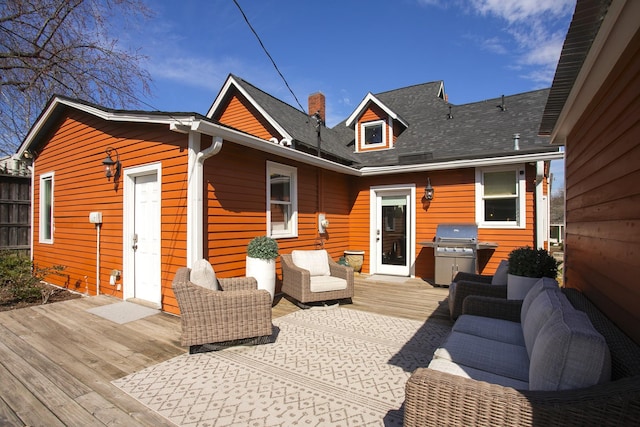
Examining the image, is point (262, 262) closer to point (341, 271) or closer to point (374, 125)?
point (341, 271)

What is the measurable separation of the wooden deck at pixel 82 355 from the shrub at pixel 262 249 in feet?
2.96

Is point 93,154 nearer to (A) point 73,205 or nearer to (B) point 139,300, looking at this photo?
(A) point 73,205

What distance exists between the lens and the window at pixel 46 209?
725 cm

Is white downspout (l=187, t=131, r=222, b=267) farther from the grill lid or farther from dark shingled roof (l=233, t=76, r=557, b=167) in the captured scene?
the grill lid

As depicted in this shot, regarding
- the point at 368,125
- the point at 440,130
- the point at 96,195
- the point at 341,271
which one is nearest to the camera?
the point at 341,271

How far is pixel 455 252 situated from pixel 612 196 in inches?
161

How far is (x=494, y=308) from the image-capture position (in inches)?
120

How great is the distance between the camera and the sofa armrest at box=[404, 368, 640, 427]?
126 cm

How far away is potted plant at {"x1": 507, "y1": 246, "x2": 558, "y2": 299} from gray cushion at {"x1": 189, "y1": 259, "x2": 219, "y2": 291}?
3373 mm

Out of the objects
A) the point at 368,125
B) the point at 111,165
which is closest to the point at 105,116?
the point at 111,165

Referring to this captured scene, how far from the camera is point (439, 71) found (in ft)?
36.1

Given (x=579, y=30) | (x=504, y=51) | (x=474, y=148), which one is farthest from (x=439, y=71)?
(x=579, y=30)

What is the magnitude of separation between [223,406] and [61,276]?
6.64m

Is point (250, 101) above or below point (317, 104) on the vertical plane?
below
